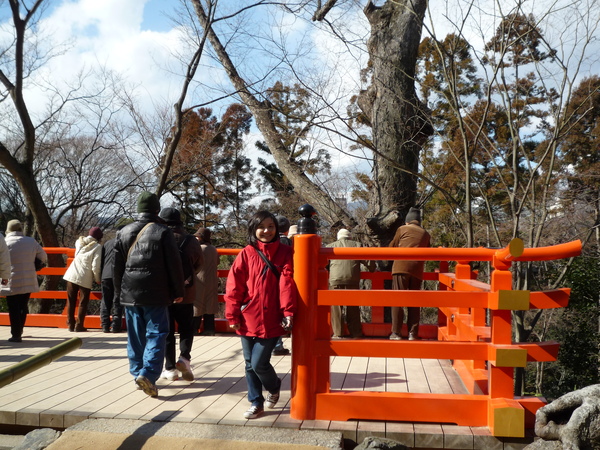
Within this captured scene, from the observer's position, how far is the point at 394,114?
10.2m

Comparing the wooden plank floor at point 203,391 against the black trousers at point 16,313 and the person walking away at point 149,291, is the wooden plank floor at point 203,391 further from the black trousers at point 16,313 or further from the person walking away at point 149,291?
the person walking away at point 149,291

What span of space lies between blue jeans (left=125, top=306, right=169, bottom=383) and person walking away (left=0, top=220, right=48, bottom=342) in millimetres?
2903

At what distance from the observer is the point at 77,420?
374 centimetres

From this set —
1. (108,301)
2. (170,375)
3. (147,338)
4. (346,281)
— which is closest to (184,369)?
(170,375)

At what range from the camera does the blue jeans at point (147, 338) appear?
4227 millimetres

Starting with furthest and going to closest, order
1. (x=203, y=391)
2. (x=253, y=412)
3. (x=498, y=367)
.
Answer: (x=203, y=391)
(x=253, y=412)
(x=498, y=367)

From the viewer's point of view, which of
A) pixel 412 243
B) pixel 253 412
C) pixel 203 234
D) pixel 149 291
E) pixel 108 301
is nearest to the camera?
pixel 253 412

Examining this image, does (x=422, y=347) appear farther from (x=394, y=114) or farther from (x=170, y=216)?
(x=394, y=114)

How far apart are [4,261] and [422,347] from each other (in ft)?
16.4

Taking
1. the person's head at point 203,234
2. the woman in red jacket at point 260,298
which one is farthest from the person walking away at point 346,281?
the woman in red jacket at point 260,298

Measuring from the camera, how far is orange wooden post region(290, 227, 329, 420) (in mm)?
3717


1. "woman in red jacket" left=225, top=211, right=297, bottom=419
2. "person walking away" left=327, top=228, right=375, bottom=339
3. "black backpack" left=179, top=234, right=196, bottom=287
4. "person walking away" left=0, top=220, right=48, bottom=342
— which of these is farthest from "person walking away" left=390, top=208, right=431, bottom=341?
"person walking away" left=0, top=220, right=48, bottom=342

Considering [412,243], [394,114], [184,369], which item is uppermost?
[394,114]

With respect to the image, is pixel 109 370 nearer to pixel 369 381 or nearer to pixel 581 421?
pixel 369 381
